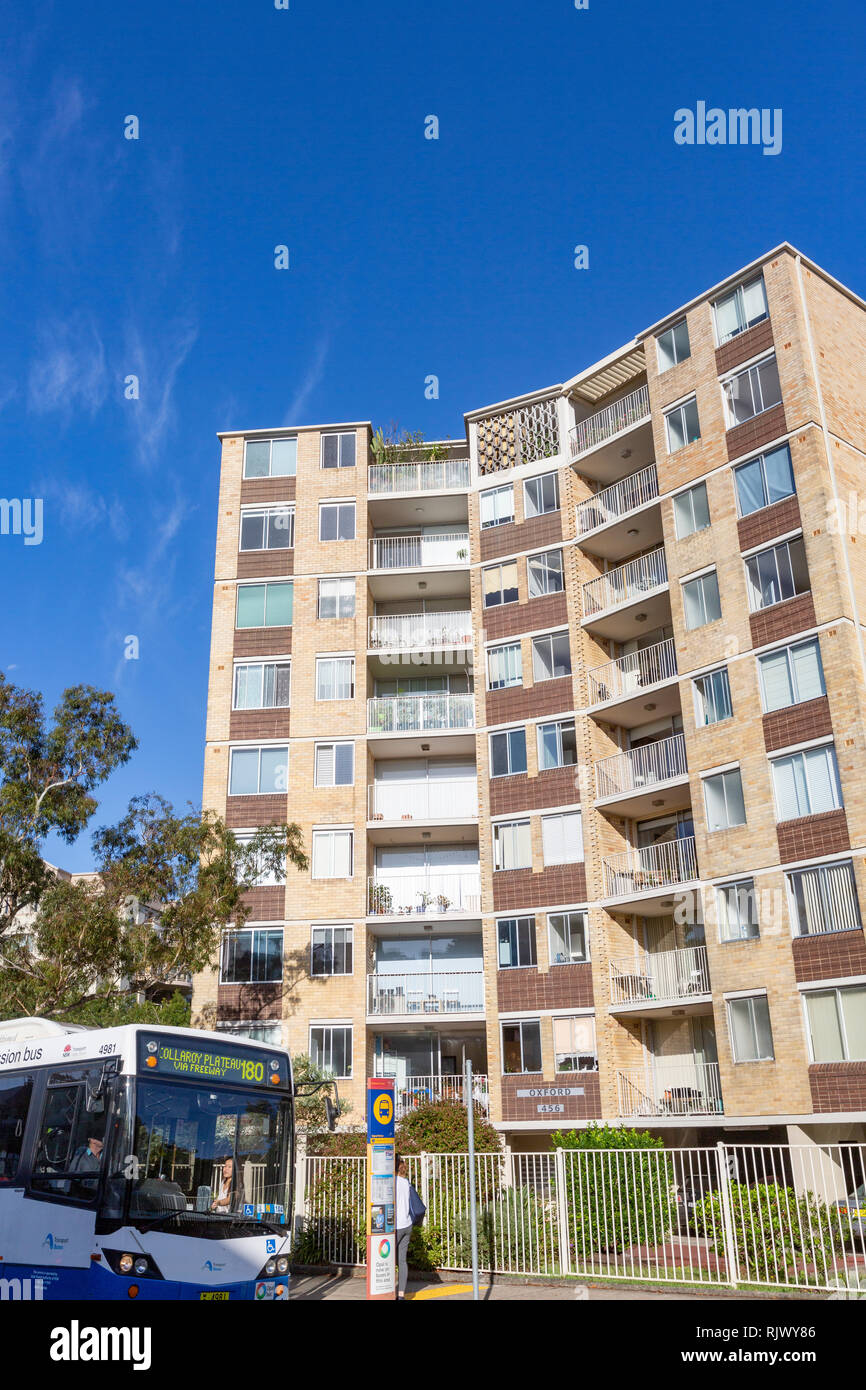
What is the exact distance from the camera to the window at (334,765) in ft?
117

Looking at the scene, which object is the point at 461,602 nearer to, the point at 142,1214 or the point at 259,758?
the point at 259,758

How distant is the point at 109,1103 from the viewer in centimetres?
1188

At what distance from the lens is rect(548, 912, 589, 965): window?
31531mm

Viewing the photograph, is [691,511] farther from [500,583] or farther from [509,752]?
[509,752]

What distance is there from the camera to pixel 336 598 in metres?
37.7

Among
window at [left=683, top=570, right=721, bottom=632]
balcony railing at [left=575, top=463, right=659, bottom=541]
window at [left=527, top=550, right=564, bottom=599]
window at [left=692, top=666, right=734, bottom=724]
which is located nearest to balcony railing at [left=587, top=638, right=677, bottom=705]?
window at [left=683, top=570, right=721, bottom=632]

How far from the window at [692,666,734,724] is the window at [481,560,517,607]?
27.3 feet

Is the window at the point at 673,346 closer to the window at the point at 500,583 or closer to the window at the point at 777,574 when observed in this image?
the window at the point at 777,574

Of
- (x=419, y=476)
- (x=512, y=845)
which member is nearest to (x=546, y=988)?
(x=512, y=845)

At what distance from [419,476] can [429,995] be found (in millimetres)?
17231

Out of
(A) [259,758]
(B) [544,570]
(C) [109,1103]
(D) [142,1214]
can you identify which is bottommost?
(D) [142,1214]

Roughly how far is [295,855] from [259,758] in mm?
5013

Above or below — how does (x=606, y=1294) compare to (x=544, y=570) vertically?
below
